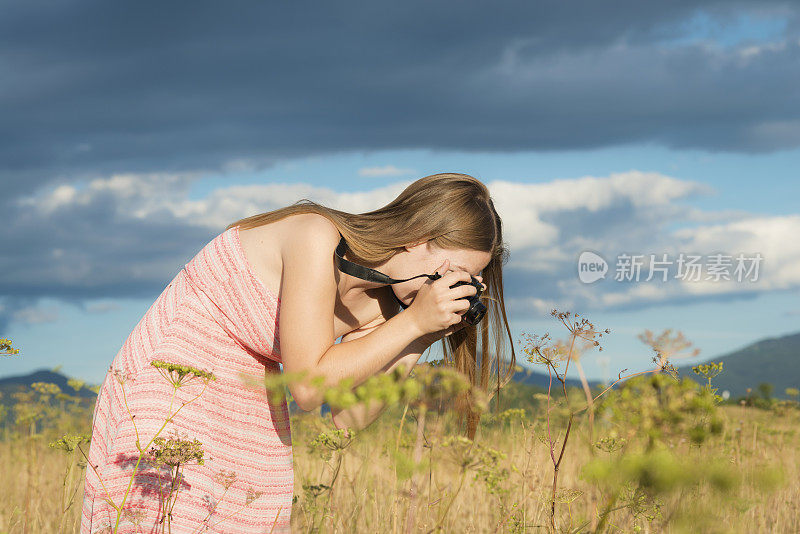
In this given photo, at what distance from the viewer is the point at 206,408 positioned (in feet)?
9.56

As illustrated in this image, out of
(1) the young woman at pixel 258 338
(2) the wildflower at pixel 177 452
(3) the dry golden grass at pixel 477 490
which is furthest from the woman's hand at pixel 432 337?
(2) the wildflower at pixel 177 452

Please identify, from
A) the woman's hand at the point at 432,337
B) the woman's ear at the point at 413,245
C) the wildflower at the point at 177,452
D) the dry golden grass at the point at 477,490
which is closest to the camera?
the wildflower at the point at 177,452

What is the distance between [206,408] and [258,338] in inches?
14.8

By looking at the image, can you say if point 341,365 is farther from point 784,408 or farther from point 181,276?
point 784,408

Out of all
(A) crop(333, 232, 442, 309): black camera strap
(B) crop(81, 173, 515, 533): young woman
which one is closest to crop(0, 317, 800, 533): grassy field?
(B) crop(81, 173, 515, 533): young woman

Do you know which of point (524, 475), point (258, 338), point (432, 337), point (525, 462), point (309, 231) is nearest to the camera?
point (524, 475)

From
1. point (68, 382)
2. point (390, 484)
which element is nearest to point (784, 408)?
point (390, 484)

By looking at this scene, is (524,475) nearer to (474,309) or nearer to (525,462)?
(474,309)

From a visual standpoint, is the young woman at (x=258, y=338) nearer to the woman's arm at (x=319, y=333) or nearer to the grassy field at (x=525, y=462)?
the woman's arm at (x=319, y=333)

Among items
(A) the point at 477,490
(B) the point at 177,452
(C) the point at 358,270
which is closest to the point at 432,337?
(C) the point at 358,270

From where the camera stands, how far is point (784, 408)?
5941mm

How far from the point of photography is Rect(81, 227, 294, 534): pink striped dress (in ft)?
9.09

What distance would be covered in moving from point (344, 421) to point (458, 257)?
111 centimetres

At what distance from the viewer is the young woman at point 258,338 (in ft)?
8.53
